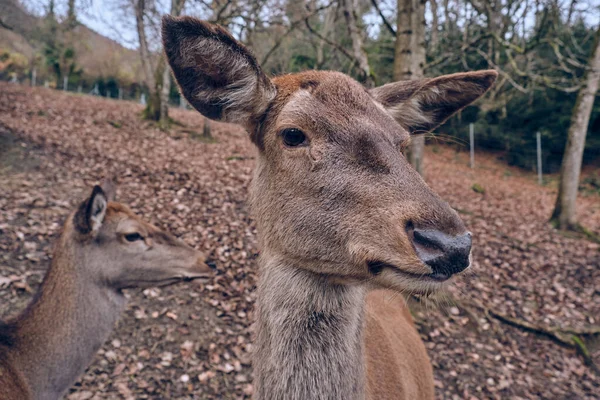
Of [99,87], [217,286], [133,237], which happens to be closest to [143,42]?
[217,286]

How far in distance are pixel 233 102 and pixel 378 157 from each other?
944mm

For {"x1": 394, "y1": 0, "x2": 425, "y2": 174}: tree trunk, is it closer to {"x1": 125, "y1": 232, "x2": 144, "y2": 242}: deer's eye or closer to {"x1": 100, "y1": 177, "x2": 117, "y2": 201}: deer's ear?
{"x1": 125, "y1": 232, "x2": 144, "y2": 242}: deer's eye

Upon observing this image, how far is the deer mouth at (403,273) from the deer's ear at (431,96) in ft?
4.27

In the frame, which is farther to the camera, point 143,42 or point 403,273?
point 143,42

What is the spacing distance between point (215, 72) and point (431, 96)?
4.76 ft

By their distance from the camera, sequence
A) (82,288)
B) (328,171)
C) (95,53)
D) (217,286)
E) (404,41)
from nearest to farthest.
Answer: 1. (328,171)
2. (82,288)
3. (217,286)
4. (404,41)
5. (95,53)

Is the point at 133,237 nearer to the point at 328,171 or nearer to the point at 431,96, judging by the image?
the point at 328,171

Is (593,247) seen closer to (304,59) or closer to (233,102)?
(233,102)

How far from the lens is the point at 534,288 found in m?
7.03

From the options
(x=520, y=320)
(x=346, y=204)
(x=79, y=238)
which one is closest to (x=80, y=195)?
(x=79, y=238)

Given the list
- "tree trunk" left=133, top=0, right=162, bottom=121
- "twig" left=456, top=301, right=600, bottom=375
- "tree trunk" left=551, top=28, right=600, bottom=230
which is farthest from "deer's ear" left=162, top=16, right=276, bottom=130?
"tree trunk" left=133, top=0, right=162, bottom=121

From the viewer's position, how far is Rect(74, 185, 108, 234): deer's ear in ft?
11.7

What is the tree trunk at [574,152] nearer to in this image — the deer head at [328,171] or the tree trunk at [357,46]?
the tree trunk at [357,46]

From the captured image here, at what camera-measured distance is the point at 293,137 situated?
212 cm
